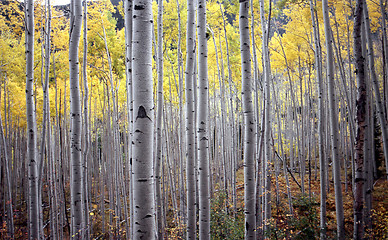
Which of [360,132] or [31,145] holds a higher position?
[360,132]

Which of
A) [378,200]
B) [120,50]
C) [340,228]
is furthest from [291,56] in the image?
[340,228]

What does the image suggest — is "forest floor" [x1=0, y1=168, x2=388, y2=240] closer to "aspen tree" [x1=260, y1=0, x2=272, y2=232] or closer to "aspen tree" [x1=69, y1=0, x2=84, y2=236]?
"aspen tree" [x1=260, y1=0, x2=272, y2=232]

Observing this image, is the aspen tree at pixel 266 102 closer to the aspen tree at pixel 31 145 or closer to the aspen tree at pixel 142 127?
the aspen tree at pixel 142 127

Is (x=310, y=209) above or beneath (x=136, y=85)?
beneath

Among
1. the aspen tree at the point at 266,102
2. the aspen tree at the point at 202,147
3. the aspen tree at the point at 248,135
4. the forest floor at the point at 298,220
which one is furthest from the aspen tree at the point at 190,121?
the forest floor at the point at 298,220

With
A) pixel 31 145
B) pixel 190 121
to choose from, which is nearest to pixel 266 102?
pixel 190 121

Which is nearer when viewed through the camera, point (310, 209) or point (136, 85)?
point (136, 85)

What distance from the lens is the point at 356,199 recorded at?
7.18 ft

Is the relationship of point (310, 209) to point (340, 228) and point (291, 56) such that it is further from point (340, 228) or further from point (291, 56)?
point (291, 56)

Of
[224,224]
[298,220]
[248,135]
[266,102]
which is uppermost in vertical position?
[266,102]

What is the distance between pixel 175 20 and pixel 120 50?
2.31m

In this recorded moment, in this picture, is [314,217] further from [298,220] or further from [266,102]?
[266,102]

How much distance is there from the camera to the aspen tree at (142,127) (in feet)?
4.73

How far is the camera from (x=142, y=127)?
147 centimetres
